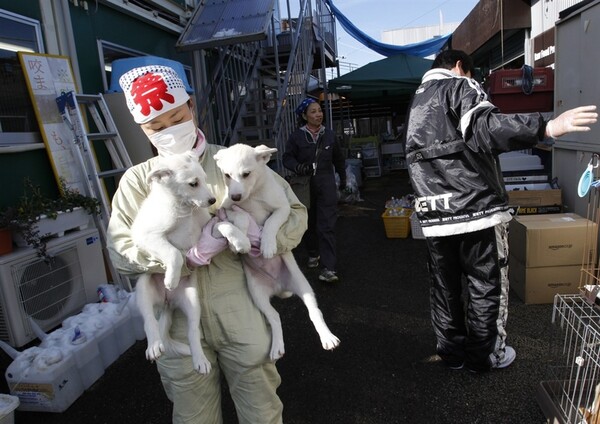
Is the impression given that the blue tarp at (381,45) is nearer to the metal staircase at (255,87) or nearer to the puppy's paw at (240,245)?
the metal staircase at (255,87)

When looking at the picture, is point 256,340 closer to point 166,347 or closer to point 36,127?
point 166,347

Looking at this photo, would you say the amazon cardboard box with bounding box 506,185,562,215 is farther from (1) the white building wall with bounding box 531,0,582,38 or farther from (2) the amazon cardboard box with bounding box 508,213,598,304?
(1) the white building wall with bounding box 531,0,582,38

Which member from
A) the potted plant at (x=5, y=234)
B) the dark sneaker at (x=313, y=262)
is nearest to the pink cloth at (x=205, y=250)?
the potted plant at (x=5, y=234)

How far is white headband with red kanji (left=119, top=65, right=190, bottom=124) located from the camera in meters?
1.78

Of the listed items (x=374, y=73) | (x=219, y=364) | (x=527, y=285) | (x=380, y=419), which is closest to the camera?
(x=219, y=364)

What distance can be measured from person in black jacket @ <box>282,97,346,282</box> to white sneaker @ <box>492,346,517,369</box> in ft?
7.34

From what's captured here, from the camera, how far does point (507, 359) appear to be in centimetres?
312

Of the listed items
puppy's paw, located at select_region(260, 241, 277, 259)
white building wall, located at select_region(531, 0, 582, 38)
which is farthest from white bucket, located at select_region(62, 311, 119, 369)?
white building wall, located at select_region(531, 0, 582, 38)

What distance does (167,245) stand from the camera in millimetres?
1742

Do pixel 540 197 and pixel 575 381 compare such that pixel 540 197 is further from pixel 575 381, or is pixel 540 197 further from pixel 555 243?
pixel 575 381

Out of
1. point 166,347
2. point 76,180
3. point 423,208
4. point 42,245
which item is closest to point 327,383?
point 423,208

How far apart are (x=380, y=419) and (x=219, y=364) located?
1384 mm

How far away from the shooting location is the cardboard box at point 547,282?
13.0ft

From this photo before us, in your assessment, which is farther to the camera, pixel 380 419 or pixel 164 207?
pixel 380 419
